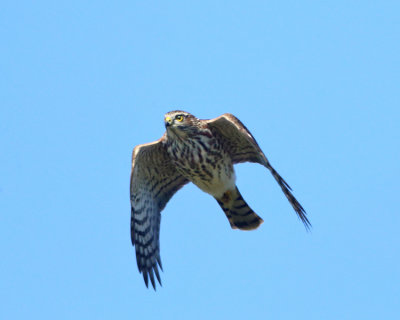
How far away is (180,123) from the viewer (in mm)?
9375

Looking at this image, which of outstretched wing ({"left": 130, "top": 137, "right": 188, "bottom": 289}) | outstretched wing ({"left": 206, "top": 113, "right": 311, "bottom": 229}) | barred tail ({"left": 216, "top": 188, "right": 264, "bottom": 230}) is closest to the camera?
outstretched wing ({"left": 206, "top": 113, "right": 311, "bottom": 229})

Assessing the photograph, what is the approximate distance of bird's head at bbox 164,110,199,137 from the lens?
9336 mm

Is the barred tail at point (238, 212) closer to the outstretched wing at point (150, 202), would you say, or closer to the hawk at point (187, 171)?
the hawk at point (187, 171)

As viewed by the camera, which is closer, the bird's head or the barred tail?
the bird's head

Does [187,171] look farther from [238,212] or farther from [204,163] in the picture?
[238,212]

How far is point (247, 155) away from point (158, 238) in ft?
5.18

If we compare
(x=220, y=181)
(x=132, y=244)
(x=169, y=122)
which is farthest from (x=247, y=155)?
(x=132, y=244)

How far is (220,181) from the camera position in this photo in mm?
9789

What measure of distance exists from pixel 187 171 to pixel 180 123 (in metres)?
0.63

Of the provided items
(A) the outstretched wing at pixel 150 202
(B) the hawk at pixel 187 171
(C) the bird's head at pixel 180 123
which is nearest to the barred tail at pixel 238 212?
(B) the hawk at pixel 187 171

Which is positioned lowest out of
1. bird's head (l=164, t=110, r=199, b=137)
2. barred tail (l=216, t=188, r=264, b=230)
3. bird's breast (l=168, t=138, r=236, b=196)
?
barred tail (l=216, t=188, r=264, b=230)

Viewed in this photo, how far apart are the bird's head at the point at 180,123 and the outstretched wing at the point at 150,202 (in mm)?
624

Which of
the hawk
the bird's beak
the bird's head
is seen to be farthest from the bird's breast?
the bird's beak

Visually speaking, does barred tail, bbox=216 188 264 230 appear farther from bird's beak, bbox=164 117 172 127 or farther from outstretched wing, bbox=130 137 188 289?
bird's beak, bbox=164 117 172 127
